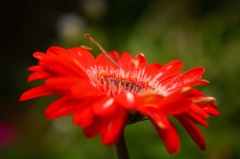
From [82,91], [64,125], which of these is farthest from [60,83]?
[64,125]

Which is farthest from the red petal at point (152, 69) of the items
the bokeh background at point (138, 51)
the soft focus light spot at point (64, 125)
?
the soft focus light spot at point (64, 125)

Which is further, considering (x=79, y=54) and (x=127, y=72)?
(x=127, y=72)

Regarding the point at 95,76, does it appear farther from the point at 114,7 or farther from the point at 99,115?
the point at 114,7

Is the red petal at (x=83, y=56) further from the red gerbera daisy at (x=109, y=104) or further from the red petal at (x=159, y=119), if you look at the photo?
the red petal at (x=159, y=119)

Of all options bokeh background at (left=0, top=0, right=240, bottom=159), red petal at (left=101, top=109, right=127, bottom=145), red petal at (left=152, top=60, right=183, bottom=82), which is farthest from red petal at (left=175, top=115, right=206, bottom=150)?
bokeh background at (left=0, top=0, right=240, bottom=159)

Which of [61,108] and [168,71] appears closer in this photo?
[61,108]

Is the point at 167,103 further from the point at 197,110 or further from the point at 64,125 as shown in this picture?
the point at 64,125

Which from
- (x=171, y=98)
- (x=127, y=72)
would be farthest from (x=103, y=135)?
(x=127, y=72)

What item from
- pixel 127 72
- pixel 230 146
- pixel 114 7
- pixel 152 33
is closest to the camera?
pixel 127 72
